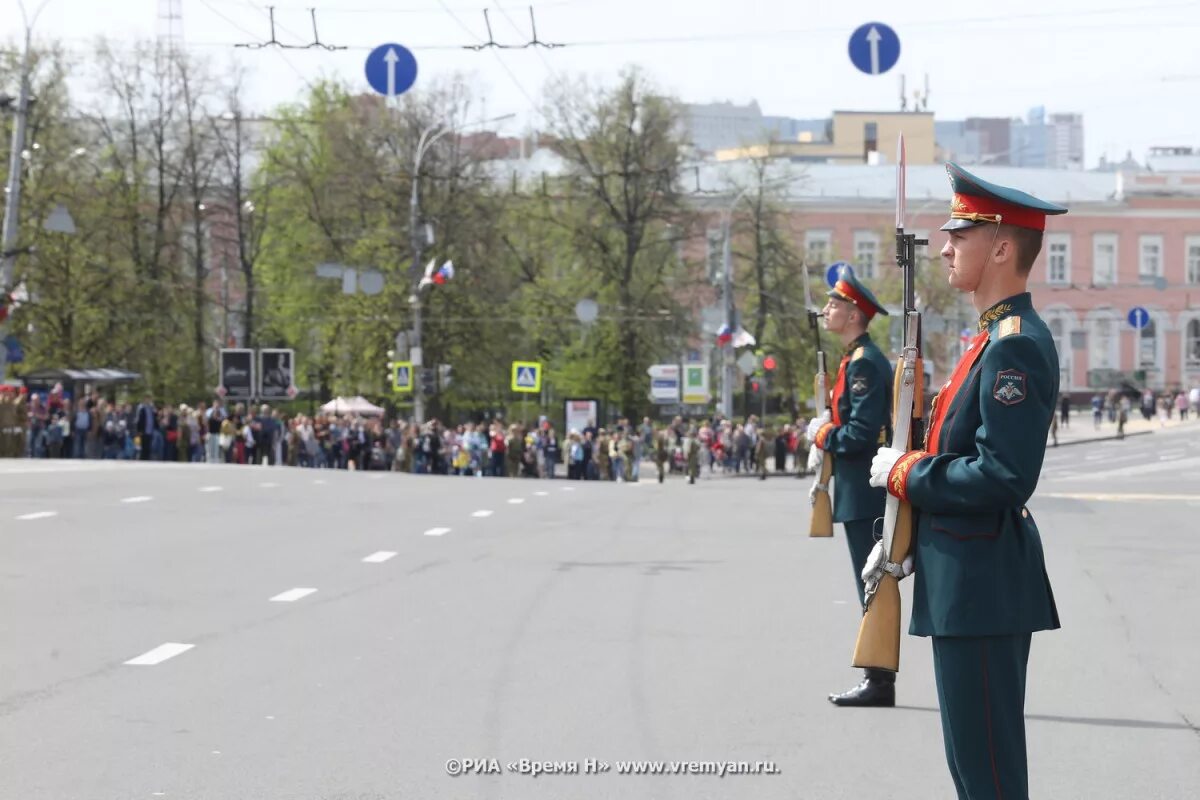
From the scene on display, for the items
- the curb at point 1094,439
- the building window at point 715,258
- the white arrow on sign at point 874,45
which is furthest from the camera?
the curb at point 1094,439

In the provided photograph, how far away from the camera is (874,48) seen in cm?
2508

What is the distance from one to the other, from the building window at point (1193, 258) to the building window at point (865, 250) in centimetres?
1798

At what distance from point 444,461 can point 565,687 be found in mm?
36349

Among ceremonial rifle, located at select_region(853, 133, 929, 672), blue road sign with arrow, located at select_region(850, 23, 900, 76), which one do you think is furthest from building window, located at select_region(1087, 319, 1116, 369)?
ceremonial rifle, located at select_region(853, 133, 929, 672)

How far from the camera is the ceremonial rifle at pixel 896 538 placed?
5008 millimetres

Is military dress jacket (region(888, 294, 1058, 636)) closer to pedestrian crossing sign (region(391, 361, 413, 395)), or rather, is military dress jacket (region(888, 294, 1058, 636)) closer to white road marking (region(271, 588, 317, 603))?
white road marking (region(271, 588, 317, 603))

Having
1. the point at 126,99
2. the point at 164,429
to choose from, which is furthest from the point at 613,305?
the point at 164,429

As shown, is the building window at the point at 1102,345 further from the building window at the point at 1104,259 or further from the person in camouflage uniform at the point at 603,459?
the person in camouflage uniform at the point at 603,459

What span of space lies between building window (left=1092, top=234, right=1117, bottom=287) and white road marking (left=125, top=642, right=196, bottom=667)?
10001 cm

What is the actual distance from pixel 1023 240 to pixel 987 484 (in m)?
0.64

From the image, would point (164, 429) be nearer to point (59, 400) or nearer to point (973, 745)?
point (59, 400)

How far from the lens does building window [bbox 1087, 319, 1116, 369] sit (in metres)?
105

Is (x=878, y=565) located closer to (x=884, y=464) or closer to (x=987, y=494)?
(x=884, y=464)

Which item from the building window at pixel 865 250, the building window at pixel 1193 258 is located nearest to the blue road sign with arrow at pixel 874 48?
the building window at pixel 865 250
